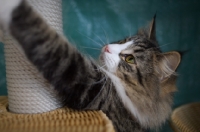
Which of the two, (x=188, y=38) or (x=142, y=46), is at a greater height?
(x=142, y=46)

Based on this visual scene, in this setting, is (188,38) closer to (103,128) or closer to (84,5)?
(84,5)

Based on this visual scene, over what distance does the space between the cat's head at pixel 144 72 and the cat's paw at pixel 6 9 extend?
450mm

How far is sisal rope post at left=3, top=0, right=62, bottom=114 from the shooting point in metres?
0.83

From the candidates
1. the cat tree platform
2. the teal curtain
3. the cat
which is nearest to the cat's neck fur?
the cat

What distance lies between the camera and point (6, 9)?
2.15ft

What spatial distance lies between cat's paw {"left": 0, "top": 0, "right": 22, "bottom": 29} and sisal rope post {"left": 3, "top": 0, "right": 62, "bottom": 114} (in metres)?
0.15

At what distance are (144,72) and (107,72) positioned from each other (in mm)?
188

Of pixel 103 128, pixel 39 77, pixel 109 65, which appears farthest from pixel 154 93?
pixel 39 77

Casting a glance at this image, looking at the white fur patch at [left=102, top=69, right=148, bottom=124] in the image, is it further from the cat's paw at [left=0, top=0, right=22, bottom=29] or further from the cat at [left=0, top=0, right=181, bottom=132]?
the cat's paw at [left=0, top=0, right=22, bottom=29]

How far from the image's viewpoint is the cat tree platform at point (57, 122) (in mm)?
694

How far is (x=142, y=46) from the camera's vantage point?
1.07 metres

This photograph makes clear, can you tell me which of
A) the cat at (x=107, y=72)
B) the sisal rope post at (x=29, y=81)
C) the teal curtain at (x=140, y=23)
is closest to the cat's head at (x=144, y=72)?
→ the cat at (x=107, y=72)

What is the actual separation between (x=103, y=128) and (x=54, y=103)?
1.01ft

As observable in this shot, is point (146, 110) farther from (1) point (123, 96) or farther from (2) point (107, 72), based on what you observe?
(2) point (107, 72)
